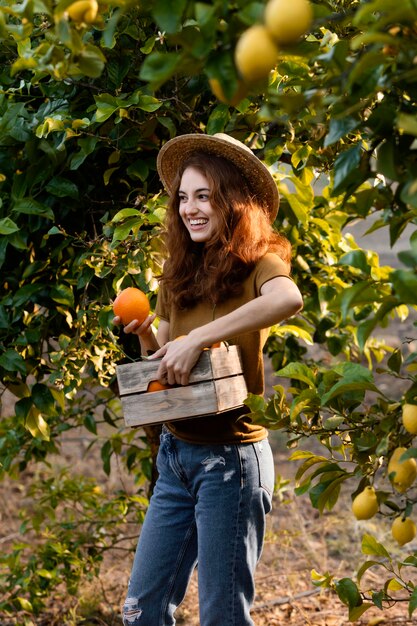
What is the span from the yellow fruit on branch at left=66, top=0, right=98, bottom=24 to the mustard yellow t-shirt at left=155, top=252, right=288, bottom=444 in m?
0.87

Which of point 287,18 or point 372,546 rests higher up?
point 287,18

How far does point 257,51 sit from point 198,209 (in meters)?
1.09

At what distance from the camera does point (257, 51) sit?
97 cm

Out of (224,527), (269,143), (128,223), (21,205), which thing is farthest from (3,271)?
(224,527)

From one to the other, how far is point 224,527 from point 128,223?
0.77 m

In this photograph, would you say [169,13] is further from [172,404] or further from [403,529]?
[172,404]

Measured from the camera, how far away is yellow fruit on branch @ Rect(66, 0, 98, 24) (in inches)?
45.8

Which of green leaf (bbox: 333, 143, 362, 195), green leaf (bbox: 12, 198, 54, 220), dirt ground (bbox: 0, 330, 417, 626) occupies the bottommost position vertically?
dirt ground (bbox: 0, 330, 417, 626)

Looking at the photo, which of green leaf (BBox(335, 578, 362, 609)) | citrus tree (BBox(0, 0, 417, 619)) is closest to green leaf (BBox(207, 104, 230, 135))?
citrus tree (BBox(0, 0, 417, 619))

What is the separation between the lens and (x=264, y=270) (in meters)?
1.98

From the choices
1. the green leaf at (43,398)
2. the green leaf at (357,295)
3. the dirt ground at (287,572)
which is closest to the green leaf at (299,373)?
the green leaf at (357,295)

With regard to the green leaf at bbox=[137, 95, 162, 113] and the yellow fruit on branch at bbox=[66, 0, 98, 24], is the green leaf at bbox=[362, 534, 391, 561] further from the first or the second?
the yellow fruit on branch at bbox=[66, 0, 98, 24]

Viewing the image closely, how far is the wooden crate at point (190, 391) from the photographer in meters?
1.85

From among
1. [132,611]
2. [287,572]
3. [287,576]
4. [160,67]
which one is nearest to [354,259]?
[160,67]
